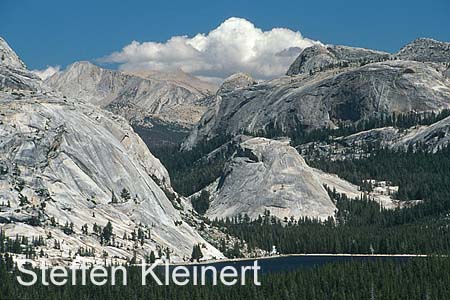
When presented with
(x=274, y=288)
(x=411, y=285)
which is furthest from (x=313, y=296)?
(x=411, y=285)

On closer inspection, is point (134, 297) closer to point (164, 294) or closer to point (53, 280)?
point (164, 294)

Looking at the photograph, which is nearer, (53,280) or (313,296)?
(313,296)

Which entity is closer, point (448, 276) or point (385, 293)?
point (385, 293)

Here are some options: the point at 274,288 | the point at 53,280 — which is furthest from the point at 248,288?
the point at 53,280

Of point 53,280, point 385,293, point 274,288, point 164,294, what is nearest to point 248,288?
point 274,288

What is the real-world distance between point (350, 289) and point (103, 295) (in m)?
56.9

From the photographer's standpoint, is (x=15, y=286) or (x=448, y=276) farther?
(x=448, y=276)

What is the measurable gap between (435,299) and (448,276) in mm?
19710

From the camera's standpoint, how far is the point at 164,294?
18850 centimetres

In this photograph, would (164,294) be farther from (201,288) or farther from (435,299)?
(435,299)

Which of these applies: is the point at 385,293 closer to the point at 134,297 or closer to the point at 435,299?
the point at 435,299

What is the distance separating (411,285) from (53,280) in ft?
279

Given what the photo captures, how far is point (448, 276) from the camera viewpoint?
199 metres

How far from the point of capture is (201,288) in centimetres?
19100
